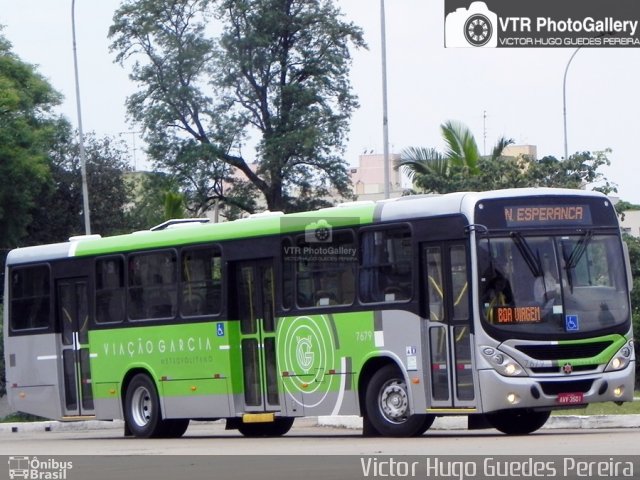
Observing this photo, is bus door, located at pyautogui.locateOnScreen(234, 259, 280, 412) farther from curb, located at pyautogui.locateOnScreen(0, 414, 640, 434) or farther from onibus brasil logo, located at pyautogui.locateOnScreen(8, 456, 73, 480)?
onibus brasil logo, located at pyautogui.locateOnScreen(8, 456, 73, 480)

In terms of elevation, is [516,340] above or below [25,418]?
above

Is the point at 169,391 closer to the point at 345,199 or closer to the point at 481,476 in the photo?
the point at 481,476

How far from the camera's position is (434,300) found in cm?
1692

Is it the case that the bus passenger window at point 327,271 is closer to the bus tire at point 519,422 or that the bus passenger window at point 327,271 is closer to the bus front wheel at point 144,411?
the bus tire at point 519,422

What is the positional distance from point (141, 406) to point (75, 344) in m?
1.79

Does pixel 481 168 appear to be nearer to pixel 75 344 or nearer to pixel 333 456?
Answer: pixel 75 344

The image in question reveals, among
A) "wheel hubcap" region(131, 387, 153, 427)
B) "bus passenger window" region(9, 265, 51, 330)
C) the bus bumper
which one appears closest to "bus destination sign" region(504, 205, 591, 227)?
the bus bumper

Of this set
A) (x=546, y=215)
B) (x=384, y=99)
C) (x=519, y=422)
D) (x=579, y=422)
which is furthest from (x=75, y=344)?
(x=384, y=99)

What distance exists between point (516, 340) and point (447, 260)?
131 cm

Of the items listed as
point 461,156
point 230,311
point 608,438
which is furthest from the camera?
point 461,156

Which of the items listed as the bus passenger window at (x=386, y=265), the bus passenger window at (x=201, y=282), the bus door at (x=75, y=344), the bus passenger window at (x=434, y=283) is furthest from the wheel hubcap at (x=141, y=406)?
the bus passenger window at (x=434, y=283)

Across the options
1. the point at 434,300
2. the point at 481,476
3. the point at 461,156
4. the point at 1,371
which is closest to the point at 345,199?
the point at 461,156

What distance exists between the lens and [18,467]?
14.8m

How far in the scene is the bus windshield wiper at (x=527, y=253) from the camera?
16.6 metres
